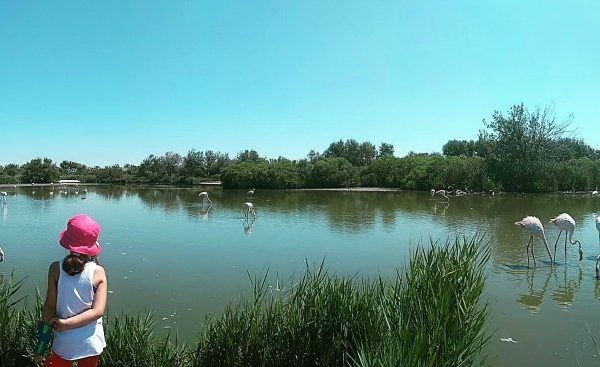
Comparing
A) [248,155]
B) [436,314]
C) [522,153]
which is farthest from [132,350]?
[248,155]

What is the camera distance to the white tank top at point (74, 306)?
3062mm

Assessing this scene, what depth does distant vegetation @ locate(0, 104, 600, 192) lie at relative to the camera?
47.1m

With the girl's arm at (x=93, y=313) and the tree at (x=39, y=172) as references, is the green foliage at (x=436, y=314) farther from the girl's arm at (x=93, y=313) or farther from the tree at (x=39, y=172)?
the tree at (x=39, y=172)

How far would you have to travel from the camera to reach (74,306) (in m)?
3.07

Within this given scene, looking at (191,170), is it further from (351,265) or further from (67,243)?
(67,243)

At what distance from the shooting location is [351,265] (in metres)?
11.5

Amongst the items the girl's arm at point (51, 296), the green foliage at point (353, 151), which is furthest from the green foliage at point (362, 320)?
the green foliage at point (353, 151)

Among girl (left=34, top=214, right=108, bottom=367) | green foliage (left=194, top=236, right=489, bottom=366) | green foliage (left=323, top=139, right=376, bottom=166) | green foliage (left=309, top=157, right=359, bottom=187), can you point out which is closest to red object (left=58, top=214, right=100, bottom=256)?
girl (left=34, top=214, right=108, bottom=367)

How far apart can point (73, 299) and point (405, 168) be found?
54.6m

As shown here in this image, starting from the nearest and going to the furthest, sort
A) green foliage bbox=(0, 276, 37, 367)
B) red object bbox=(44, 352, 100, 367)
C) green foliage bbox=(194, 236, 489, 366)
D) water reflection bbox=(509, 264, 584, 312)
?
red object bbox=(44, 352, 100, 367), green foliage bbox=(194, 236, 489, 366), green foliage bbox=(0, 276, 37, 367), water reflection bbox=(509, 264, 584, 312)

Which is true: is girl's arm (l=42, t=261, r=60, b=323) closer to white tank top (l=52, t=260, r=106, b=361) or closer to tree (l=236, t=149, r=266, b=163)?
white tank top (l=52, t=260, r=106, b=361)

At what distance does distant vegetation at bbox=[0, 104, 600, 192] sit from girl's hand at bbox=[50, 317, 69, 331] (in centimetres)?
4741

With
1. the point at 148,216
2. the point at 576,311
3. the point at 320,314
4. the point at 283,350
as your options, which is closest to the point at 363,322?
the point at 320,314

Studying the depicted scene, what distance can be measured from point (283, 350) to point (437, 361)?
69.2 inches
